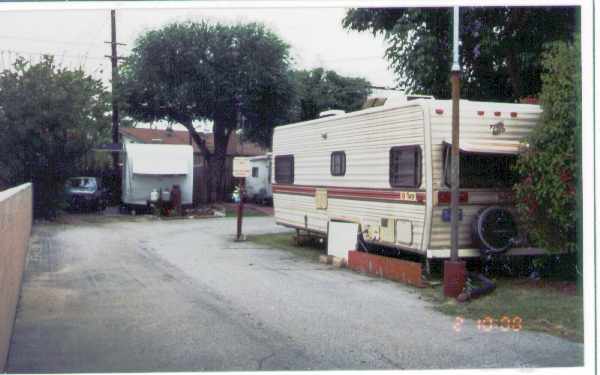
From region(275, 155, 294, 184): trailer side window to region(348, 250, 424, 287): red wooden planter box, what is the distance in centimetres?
332

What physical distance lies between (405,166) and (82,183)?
1573 cm

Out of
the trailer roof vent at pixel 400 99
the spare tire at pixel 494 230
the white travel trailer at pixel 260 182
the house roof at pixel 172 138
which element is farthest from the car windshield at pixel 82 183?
the spare tire at pixel 494 230

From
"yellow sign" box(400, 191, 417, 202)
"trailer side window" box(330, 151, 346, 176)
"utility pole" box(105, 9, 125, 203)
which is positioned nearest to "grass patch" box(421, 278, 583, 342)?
"yellow sign" box(400, 191, 417, 202)

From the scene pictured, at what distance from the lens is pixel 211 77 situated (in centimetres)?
2425

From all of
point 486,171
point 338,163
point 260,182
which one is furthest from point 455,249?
point 260,182

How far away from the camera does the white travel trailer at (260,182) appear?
28.7 m

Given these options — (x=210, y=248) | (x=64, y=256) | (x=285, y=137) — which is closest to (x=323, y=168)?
Answer: (x=285, y=137)

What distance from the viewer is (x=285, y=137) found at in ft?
45.7

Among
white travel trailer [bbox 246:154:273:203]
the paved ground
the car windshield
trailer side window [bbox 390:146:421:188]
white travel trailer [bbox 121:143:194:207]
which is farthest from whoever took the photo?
white travel trailer [bbox 246:154:273:203]

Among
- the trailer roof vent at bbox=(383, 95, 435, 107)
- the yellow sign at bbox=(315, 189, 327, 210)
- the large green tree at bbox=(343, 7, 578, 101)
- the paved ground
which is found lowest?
the paved ground

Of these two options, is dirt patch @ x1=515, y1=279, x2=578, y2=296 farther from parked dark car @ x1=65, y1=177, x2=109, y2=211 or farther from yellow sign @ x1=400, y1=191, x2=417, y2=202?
parked dark car @ x1=65, y1=177, x2=109, y2=211

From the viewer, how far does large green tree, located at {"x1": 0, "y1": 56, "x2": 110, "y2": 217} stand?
1619 centimetres

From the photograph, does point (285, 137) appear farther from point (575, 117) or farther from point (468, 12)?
point (575, 117)
